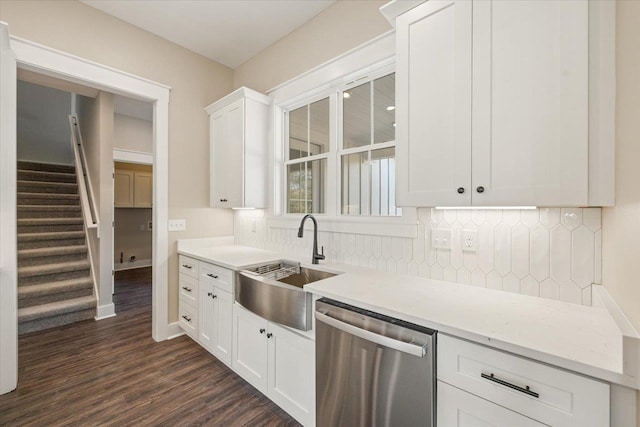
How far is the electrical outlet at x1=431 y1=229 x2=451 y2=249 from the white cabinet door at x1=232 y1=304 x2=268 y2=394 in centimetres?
121

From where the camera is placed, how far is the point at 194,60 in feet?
10.2

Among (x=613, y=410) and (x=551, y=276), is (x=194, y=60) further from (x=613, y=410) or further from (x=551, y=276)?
(x=613, y=410)

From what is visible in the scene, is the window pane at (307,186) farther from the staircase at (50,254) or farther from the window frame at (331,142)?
the staircase at (50,254)

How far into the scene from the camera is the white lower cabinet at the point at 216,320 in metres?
2.21

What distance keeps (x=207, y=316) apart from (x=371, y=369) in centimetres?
174

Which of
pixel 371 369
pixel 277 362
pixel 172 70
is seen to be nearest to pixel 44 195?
pixel 172 70

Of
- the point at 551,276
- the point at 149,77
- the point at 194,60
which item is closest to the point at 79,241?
the point at 149,77

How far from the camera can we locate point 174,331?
9.56 feet

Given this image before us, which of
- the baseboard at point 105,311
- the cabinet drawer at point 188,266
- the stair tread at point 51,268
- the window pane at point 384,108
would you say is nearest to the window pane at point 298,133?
the window pane at point 384,108

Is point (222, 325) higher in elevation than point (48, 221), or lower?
lower

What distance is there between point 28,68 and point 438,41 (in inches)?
117

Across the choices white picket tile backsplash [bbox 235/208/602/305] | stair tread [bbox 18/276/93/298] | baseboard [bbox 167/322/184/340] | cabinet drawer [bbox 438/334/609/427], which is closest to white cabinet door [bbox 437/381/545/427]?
cabinet drawer [bbox 438/334/609/427]

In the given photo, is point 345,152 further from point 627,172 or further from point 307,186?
point 627,172

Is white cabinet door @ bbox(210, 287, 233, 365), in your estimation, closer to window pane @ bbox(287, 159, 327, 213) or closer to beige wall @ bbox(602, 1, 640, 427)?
window pane @ bbox(287, 159, 327, 213)
